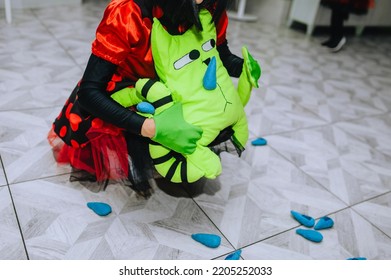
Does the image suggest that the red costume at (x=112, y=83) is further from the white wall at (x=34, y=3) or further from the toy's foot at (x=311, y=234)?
the white wall at (x=34, y=3)

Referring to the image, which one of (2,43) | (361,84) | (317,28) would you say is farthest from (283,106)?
(317,28)

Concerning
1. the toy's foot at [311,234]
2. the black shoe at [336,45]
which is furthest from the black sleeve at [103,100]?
the black shoe at [336,45]

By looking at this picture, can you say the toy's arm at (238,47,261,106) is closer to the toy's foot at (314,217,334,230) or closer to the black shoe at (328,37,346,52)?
the toy's foot at (314,217,334,230)

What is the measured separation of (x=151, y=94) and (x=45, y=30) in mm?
1849

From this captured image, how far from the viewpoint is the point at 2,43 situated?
6.81ft

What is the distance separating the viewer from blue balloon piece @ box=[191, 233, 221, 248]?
952mm

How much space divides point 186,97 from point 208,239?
0.38 meters

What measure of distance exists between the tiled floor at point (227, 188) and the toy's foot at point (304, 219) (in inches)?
1.0

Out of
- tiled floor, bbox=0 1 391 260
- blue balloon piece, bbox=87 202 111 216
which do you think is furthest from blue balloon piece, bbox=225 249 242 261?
blue balloon piece, bbox=87 202 111 216

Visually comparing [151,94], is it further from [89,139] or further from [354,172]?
[354,172]

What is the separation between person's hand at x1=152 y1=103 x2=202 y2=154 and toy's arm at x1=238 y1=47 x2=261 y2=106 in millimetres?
269

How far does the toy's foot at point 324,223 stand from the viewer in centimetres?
108

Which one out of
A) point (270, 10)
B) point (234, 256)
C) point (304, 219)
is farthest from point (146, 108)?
point (270, 10)
